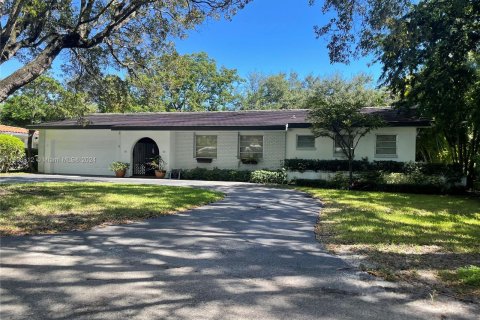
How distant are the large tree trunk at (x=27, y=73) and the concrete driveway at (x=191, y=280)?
518cm

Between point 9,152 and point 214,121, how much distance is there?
11911mm

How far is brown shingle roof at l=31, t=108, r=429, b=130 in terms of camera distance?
62.6 feet

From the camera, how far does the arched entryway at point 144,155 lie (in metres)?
22.5

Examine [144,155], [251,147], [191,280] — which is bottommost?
[191,280]

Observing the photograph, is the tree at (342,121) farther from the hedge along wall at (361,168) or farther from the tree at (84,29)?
the tree at (84,29)

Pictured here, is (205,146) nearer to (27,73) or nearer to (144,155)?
(144,155)

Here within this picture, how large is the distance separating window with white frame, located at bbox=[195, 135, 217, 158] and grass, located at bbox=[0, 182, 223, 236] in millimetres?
8768

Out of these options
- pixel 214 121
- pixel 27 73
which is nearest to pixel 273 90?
pixel 214 121

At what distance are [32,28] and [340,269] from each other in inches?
460

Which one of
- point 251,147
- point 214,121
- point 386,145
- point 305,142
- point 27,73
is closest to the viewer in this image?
point 27,73

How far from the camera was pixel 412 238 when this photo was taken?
7.02m

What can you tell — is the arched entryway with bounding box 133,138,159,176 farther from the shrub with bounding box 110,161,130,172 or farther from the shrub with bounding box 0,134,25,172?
the shrub with bounding box 0,134,25,172

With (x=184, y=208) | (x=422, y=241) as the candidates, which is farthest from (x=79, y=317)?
(x=184, y=208)

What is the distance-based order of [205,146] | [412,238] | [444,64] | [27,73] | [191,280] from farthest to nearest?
1. [205,146]
2. [444,64]
3. [27,73]
4. [412,238]
5. [191,280]
